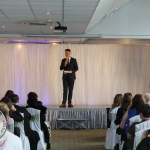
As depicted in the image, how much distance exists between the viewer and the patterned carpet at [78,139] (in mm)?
7151

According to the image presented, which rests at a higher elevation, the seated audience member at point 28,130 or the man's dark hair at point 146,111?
the man's dark hair at point 146,111

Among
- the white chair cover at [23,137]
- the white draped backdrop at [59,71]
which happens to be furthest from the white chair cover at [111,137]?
Result: the white draped backdrop at [59,71]

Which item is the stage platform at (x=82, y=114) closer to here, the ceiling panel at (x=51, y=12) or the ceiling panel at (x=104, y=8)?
the ceiling panel at (x=51, y=12)

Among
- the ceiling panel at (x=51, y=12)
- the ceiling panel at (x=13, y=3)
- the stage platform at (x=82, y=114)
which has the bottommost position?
the stage platform at (x=82, y=114)

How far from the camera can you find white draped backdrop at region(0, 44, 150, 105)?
1102cm

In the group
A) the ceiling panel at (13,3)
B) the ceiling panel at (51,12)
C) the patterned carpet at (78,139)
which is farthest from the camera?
the patterned carpet at (78,139)

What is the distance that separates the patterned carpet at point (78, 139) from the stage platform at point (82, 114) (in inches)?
10.9

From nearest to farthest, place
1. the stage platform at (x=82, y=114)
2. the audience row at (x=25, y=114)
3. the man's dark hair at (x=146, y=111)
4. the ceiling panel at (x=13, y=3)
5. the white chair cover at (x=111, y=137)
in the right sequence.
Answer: the man's dark hair at (x=146, y=111) < the audience row at (x=25, y=114) < the ceiling panel at (x=13, y=3) < the white chair cover at (x=111, y=137) < the stage platform at (x=82, y=114)

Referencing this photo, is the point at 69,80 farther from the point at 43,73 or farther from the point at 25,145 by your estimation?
the point at 25,145

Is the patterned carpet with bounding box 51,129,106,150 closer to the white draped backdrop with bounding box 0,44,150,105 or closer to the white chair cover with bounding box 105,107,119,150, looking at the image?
the white chair cover with bounding box 105,107,119,150

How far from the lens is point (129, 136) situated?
4.40 m

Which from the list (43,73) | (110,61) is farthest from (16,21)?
(110,61)

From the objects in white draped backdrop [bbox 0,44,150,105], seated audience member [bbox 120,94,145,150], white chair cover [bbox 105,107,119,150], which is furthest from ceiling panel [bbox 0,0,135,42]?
white chair cover [bbox 105,107,119,150]

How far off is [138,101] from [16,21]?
4.21m
